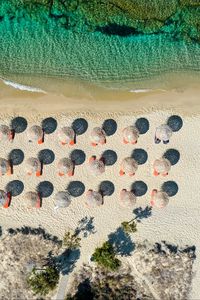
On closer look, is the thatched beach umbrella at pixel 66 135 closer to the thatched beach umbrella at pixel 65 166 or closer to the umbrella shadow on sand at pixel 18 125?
the thatched beach umbrella at pixel 65 166

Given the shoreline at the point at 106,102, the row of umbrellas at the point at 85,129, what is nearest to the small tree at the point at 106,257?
the row of umbrellas at the point at 85,129

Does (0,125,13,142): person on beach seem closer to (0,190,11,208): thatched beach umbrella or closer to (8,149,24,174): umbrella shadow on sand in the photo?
(8,149,24,174): umbrella shadow on sand

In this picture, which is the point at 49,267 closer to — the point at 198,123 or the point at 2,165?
the point at 2,165

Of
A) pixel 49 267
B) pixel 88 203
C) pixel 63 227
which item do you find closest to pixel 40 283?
pixel 49 267

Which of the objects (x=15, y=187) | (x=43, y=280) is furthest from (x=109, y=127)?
(x=43, y=280)

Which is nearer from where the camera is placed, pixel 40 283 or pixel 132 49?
pixel 40 283

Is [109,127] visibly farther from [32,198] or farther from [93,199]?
[32,198]

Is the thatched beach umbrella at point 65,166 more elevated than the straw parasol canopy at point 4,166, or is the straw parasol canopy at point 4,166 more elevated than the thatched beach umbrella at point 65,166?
the thatched beach umbrella at point 65,166
